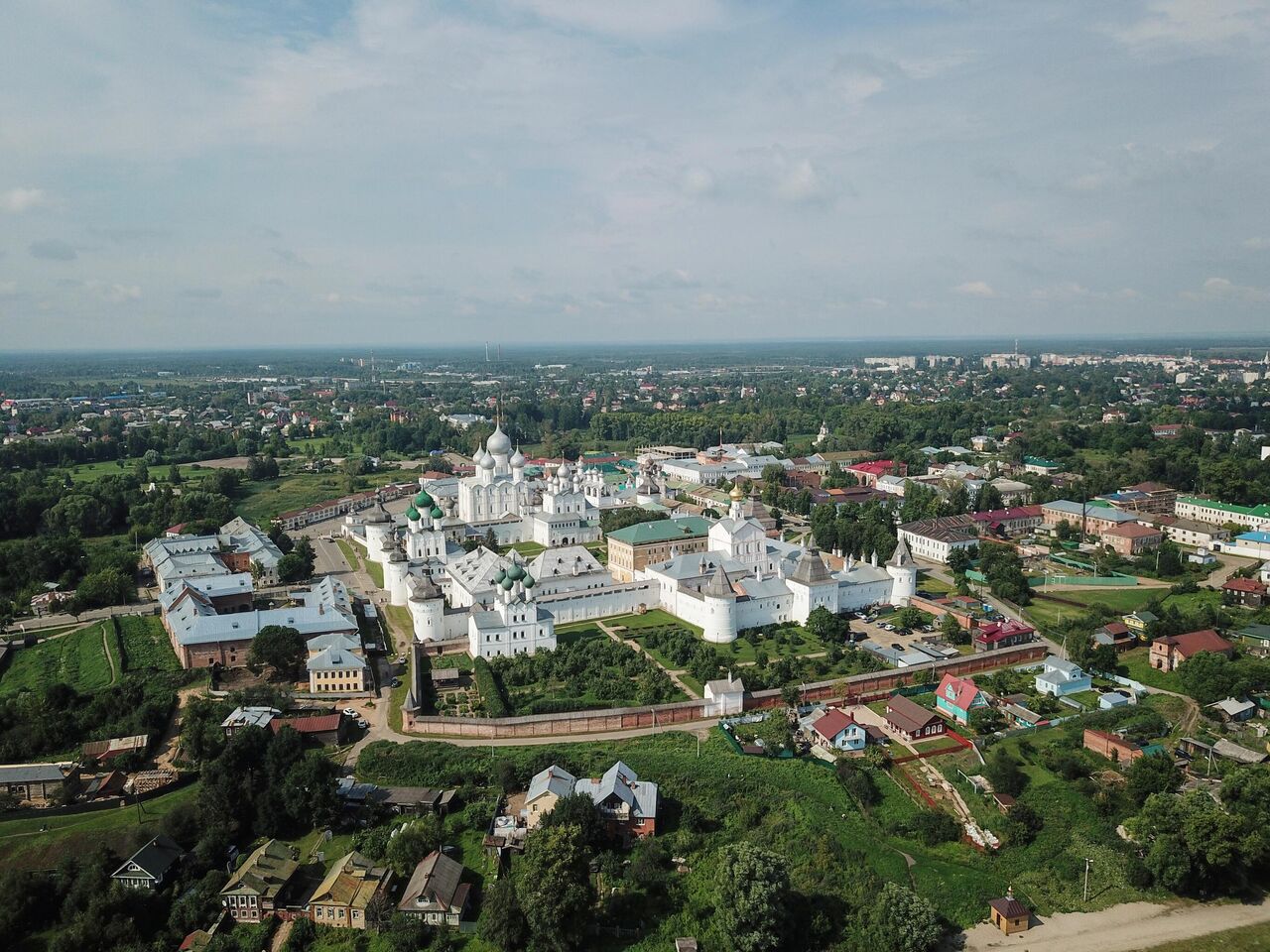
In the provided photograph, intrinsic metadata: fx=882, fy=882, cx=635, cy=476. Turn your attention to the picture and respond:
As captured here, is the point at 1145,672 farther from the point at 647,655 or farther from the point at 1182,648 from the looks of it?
the point at 647,655

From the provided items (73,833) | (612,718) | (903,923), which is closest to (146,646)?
(73,833)

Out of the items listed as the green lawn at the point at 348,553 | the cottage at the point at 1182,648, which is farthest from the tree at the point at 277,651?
the cottage at the point at 1182,648

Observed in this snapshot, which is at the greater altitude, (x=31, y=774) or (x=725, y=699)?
(x=31, y=774)

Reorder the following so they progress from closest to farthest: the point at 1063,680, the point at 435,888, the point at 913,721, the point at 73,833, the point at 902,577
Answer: the point at 435,888, the point at 73,833, the point at 913,721, the point at 1063,680, the point at 902,577

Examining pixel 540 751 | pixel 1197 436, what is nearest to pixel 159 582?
pixel 540 751

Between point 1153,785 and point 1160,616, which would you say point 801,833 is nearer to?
point 1153,785

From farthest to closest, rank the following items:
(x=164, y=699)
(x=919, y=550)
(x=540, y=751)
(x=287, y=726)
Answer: (x=919, y=550)
(x=164, y=699)
(x=540, y=751)
(x=287, y=726)
